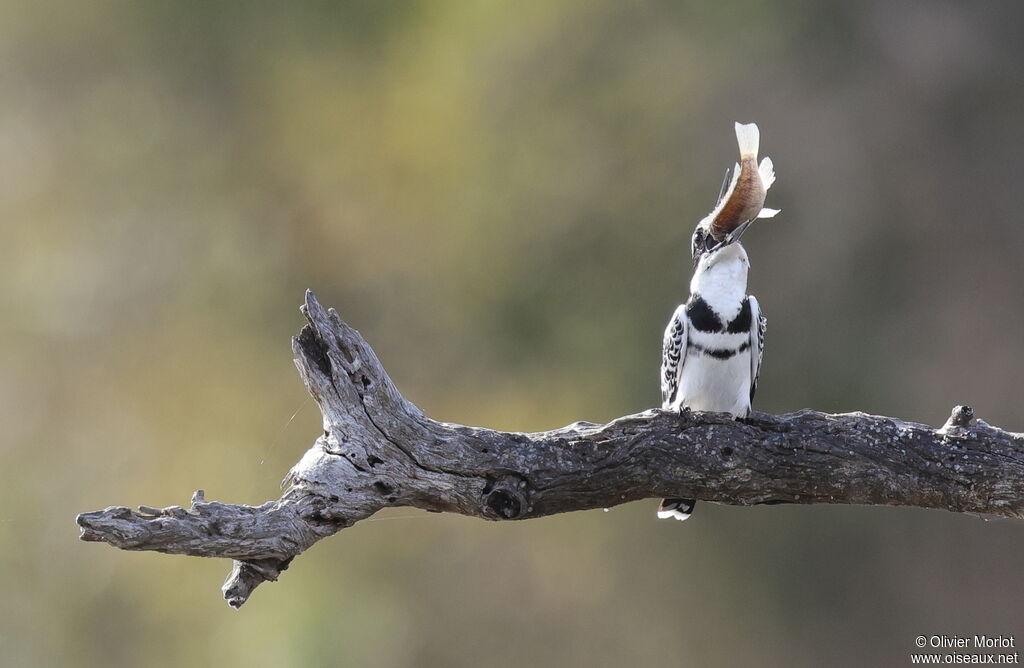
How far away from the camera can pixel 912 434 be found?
2.36m

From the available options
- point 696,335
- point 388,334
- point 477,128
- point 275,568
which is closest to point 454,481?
point 275,568

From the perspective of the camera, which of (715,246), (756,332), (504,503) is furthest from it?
(756,332)

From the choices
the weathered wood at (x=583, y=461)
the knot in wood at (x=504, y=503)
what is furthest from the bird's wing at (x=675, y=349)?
the knot in wood at (x=504, y=503)

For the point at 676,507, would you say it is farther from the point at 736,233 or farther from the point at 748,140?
the point at 748,140

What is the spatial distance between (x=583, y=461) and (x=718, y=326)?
0.52 m

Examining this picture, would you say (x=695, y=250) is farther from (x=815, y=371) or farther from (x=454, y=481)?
(x=815, y=371)

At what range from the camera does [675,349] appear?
270 cm

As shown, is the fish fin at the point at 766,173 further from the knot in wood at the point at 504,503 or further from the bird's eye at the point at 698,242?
the knot in wood at the point at 504,503

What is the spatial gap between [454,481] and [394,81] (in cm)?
384

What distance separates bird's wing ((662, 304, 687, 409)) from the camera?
2.68 meters

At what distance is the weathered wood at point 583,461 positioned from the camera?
2.32 metres

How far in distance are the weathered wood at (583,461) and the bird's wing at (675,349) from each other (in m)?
0.31

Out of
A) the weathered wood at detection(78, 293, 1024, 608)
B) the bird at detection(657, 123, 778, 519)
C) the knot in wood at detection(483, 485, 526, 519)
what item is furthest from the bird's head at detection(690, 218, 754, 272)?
the knot in wood at detection(483, 485, 526, 519)

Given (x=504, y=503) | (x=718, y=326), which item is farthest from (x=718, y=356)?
(x=504, y=503)
